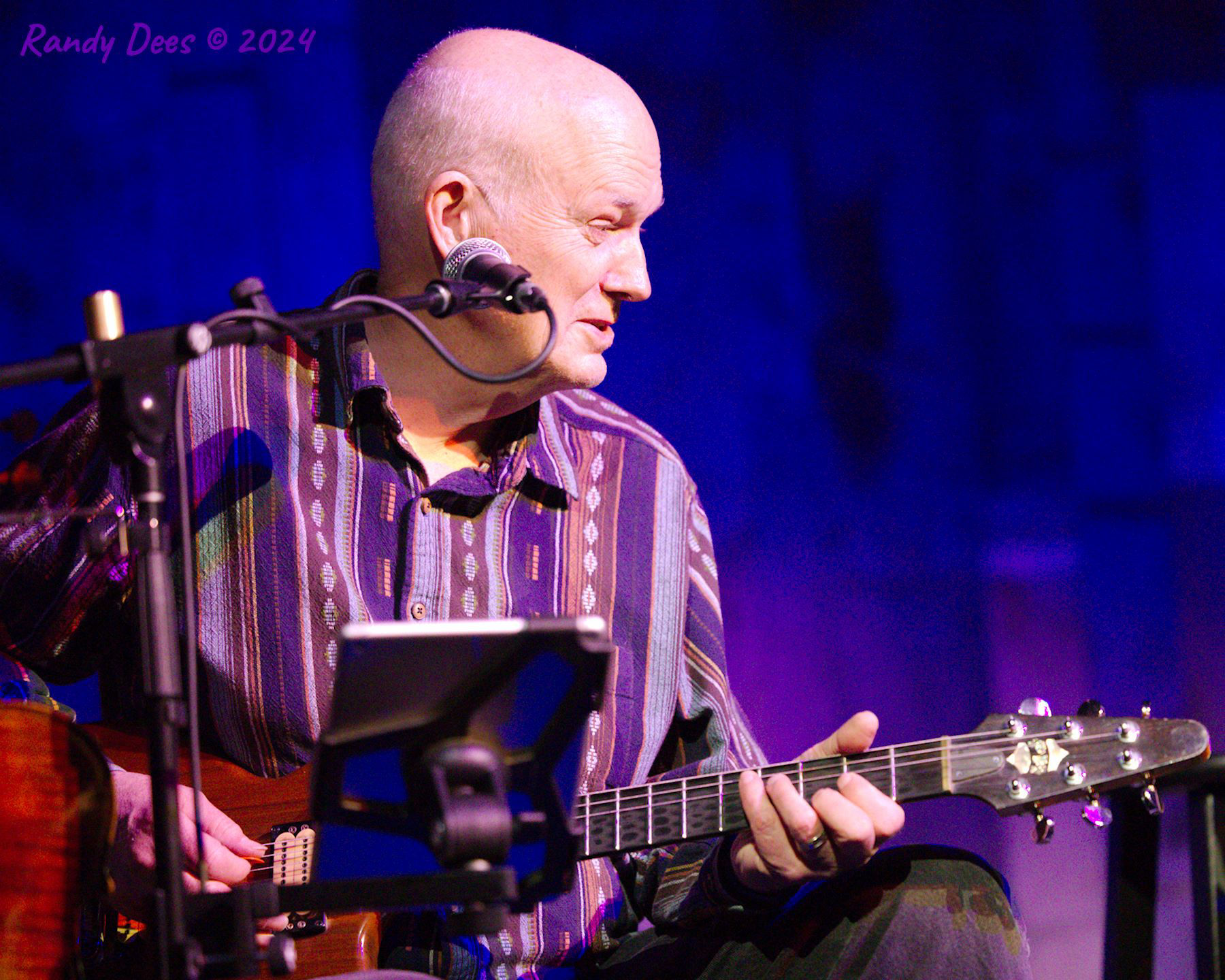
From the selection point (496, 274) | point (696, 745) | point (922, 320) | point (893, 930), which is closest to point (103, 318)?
point (496, 274)

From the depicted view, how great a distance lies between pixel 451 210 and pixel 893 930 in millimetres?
1238

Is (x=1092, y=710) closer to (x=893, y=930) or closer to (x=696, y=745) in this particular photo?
(x=893, y=930)

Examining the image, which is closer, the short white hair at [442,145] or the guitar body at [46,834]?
the guitar body at [46,834]

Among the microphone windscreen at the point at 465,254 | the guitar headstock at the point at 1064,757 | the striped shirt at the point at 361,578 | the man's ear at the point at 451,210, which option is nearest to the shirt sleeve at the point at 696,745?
the striped shirt at the point at 361,578

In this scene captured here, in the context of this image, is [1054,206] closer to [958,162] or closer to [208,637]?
[958,162]

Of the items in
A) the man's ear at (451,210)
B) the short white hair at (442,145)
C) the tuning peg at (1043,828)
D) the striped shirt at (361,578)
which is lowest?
the tuning peg at (1043,828)

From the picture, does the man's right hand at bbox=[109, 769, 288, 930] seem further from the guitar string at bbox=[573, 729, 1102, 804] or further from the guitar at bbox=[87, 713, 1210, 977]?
the guitar string at bbox=[573, 729, 1102, 804]

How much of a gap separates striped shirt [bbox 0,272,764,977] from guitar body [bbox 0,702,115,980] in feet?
1.45

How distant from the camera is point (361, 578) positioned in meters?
1.87

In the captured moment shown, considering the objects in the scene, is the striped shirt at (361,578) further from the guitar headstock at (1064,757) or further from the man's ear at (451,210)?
the guitar headstock at (1064,757)

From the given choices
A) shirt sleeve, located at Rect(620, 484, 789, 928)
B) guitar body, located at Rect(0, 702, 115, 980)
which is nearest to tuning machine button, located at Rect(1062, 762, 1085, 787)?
shirt sleeve, located at Rect(620, 484, 789, 928)

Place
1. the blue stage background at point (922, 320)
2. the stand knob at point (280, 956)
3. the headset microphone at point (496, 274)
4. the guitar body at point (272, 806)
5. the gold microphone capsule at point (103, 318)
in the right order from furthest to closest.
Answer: the blue stage background at point (922, 320)
the guitar body at point (272, 806)
the headset microphone at point (496, 274)
the gold microphone capsule at point (103, 318)
the stand knob at point (280, 956)

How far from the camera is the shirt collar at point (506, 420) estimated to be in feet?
6.33

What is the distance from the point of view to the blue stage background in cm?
268
